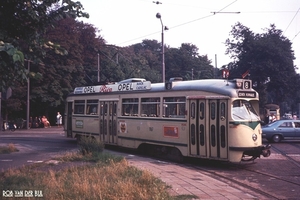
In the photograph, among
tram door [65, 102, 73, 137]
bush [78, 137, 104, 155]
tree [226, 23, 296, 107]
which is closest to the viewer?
bush [78, 137, 104, 155]

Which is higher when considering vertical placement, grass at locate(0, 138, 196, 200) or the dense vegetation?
the dense vegetation

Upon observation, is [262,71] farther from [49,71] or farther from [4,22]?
[4,22]

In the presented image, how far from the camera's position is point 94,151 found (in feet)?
49.0

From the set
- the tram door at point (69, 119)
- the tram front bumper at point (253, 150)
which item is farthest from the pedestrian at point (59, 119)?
the tram front bumper at point (253, 150)

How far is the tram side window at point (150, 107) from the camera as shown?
653 inches

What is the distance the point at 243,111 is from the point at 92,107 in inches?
370

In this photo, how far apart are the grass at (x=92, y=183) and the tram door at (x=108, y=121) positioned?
683cm

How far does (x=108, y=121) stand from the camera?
19.6m

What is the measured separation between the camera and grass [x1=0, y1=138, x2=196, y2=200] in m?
7.88

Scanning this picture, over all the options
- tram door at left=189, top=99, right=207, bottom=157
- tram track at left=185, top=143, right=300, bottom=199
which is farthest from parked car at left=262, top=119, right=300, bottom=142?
tram door at left=189, top=99, right=207, bottom=157

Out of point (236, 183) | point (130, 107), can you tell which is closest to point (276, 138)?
point (130, 107)

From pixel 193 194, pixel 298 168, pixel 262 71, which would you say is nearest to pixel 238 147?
pixel 298 168

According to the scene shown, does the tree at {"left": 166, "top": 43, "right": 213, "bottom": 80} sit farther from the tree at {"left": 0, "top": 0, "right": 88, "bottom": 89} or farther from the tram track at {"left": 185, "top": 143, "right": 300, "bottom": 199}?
the tree at {"left": 0, "top": 0, "right": 88, "bottom": 89}

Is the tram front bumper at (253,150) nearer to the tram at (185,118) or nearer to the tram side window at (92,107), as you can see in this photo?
the tram at (185,118)
